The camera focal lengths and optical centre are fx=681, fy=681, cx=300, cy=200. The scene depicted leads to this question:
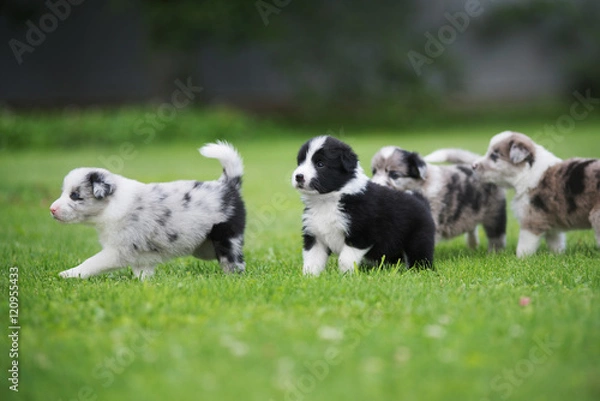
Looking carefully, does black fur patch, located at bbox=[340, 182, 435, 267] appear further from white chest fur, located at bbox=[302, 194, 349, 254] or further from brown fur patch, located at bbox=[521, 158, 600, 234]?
brown fur patch, located at bbox=[521, 158, 600, 234]

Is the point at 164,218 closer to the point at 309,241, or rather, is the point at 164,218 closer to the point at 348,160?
the point at 309,241

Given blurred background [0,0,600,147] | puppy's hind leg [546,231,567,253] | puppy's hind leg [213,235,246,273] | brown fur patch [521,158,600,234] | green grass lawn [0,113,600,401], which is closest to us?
green grass lawn [0,113,600,401]

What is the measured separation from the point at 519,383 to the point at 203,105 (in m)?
27.2

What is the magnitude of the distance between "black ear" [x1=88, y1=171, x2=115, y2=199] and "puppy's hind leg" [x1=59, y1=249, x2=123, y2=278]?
0.52 metres

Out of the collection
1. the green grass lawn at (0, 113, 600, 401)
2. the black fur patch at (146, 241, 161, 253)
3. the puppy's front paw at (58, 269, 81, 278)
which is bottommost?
the green grass lawn at (0, 113, 600, 401)

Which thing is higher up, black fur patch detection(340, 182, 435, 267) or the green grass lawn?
black fur patch detection(340, 182, 435, 267)

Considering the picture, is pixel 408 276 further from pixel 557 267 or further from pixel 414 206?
pixel 557 267

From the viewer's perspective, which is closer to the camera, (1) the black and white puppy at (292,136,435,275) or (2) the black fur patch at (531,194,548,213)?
(1) the black and white puppy at (292,136,435,275)

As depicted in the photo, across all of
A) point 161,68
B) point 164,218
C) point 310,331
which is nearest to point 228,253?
point 164,218

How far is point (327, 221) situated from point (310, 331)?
1907 mm

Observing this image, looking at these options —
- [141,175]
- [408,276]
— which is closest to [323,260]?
[408,276]

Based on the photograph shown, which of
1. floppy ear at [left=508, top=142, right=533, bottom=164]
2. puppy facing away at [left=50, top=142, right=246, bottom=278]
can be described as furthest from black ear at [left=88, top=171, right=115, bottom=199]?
floppy ear at [left=508, top=142, right=533, bottom=164]

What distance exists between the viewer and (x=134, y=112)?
942 inches

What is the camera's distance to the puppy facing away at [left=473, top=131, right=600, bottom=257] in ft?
22.2
